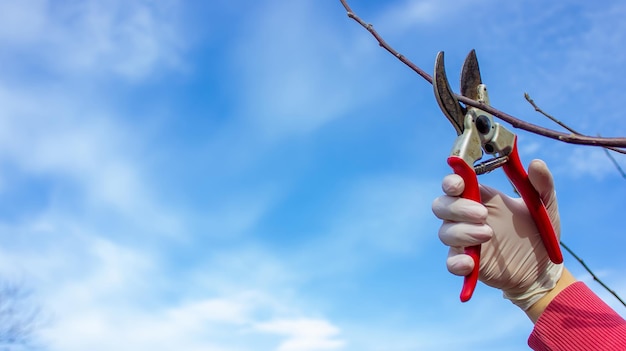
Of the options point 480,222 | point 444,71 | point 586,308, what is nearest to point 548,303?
point 586,308

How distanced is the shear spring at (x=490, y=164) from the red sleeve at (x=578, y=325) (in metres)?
0.55

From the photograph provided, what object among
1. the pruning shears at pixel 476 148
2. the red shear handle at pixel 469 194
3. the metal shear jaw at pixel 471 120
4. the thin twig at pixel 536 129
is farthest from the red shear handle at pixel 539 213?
the thin twig at pixel 536 129

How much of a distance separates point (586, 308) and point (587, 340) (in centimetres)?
13

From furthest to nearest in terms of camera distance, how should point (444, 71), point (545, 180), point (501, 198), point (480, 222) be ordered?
point (501, 198) → point (545, 180) → point (480, 222) → point (444, 71)

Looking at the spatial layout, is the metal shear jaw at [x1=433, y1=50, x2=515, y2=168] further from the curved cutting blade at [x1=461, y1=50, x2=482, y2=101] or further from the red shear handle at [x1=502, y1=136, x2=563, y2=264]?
Result: the red shear handle at [x1=502, y1=136, x2=563, y2=264]

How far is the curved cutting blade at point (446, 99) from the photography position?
145 centimetres

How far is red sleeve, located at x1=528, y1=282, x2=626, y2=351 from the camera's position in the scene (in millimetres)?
1757

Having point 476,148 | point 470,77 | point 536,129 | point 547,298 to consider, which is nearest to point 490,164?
point 476,148

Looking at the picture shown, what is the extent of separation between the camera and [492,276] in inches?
71.5

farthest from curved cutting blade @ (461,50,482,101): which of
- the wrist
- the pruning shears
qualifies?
the wrist

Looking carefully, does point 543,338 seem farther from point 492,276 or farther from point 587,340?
point 492,276

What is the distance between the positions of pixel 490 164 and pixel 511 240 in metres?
0.35

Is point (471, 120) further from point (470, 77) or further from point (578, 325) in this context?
point (578, 325)

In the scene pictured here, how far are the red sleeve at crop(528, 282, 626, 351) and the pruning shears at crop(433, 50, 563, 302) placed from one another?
168 millimetres
